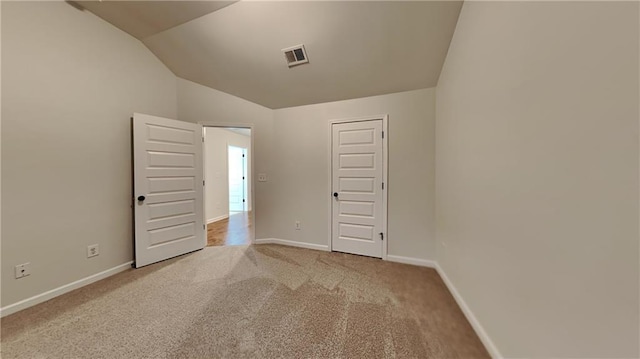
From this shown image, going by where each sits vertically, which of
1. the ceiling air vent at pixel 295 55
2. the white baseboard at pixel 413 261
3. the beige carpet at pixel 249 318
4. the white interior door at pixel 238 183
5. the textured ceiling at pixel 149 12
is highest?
the textured ceiling at pixel 149 12

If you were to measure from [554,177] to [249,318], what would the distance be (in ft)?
Answer: 6.80

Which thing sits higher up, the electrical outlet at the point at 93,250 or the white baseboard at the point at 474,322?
the electrical outlet at the point at 93,250

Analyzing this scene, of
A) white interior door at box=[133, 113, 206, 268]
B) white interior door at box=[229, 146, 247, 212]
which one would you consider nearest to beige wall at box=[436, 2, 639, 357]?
white interior door at box=[133, 113, 206, 268]

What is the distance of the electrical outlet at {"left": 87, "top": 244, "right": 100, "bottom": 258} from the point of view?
2139 mm

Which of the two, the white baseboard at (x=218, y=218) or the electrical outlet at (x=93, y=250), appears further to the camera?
the white baseboard at (x=218, y=218)

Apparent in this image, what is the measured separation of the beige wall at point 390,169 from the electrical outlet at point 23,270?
7.69 feet

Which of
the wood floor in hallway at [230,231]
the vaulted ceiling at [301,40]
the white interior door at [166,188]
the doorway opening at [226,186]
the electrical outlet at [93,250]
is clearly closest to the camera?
the vaulted ceiling at [301,40]

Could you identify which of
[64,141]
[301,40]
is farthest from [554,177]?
[64,141]

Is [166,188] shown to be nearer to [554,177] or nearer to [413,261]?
[413,261]

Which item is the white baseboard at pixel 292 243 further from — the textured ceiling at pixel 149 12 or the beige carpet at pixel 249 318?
the textured ceiling at pixel 149 12

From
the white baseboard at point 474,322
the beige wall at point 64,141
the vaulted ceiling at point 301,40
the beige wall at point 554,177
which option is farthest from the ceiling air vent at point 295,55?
the white baseboard at point 474,322

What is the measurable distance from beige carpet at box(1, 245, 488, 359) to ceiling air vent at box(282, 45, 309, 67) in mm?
2522

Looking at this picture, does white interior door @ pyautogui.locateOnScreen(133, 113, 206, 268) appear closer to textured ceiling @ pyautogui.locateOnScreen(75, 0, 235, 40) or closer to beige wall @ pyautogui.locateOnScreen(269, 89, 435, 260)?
textured ceiling @ pyautogui.locateOnScreen(75, 0, 235, 40)

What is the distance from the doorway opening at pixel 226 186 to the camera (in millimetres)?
3932
